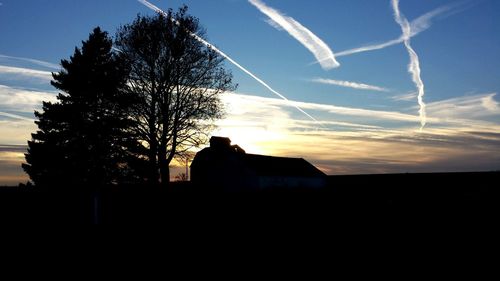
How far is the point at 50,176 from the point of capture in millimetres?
35250

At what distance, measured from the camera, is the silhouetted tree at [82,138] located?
116 ft

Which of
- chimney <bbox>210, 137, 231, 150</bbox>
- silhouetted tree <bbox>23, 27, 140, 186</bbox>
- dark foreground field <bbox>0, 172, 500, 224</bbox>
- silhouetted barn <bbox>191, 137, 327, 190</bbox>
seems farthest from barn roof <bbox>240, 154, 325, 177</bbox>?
dark foreground field <bbox>0, 172, 500, 224</bbox>

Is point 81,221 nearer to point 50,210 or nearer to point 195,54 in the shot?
point 50,210

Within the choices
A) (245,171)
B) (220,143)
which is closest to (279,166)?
(245,171)

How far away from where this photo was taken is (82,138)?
119 ft

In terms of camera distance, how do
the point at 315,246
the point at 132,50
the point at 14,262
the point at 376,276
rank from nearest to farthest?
the point at 376,276 < the point at 14,262 < the point at 315,246 < the point at 132,50

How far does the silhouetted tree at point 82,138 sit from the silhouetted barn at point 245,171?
8.13 meters

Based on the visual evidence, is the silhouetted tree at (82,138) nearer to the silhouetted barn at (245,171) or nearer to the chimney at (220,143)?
the silhouetted barn at (245,171)

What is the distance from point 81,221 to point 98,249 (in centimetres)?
784

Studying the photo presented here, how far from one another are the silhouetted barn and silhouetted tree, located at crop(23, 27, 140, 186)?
813cm

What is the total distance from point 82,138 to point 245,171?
46.8ft

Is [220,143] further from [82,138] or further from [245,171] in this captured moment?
[82,138]

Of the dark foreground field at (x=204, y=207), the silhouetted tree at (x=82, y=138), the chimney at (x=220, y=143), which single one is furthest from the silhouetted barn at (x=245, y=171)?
the dark foreground field at (x=204, y=207)

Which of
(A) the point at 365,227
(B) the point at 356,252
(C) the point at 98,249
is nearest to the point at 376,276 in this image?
(B) the point at 356,252
